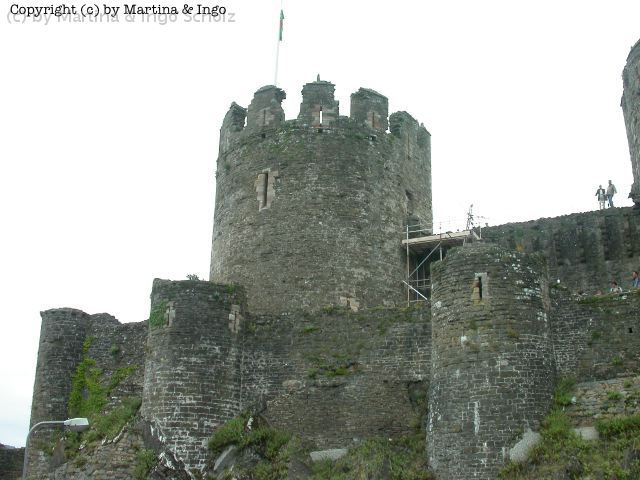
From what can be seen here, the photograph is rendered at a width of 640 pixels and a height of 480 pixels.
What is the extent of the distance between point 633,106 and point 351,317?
44.1ft

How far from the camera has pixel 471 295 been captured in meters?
21.0

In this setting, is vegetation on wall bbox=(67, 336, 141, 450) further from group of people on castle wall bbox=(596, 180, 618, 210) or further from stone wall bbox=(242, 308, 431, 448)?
group of people on castle wall bbox=(596, 180, 618, 210)

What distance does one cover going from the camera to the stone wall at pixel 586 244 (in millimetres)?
28703

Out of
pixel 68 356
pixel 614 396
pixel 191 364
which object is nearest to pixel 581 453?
pixel 614 396

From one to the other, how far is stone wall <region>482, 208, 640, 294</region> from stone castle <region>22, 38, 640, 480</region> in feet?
0.20

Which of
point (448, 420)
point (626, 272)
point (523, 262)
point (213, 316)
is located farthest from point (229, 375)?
point (626, 272)

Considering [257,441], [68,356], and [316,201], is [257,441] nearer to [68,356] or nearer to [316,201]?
[68,356]

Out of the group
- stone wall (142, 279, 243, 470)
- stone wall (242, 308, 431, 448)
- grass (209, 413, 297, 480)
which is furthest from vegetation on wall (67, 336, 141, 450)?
stone wall (242, 308, 431, 448)

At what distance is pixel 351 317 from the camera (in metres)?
24.3

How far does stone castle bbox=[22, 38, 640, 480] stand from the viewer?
20.7m

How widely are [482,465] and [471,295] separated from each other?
380 cm

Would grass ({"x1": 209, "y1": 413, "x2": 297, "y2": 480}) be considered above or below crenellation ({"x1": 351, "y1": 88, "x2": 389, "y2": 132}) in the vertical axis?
below

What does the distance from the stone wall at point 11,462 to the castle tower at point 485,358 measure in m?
16.4

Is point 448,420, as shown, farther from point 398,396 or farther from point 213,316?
point 213,316
